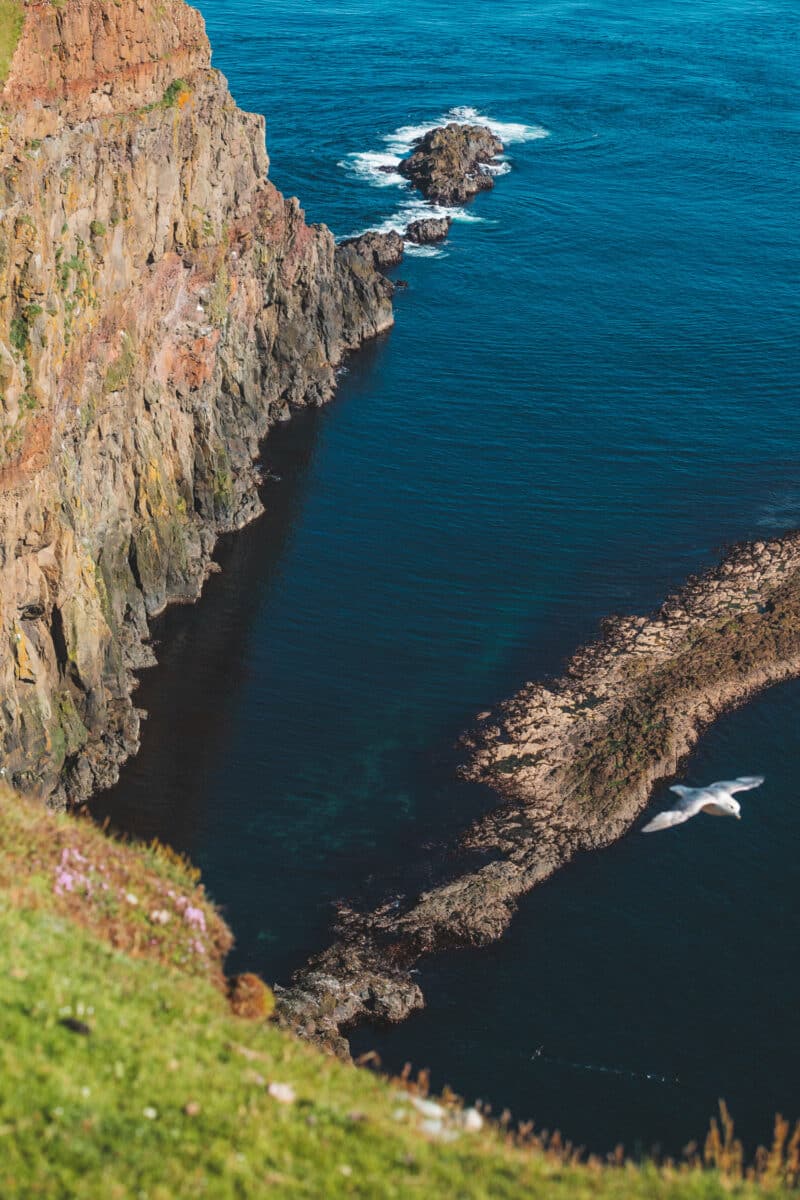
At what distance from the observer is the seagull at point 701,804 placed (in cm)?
5856

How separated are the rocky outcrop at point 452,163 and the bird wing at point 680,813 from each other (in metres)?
88.0

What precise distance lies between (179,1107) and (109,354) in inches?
1946

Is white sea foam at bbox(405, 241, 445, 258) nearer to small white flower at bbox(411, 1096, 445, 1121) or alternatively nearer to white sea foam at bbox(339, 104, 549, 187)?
white sea foam at bbox(339, 104, 549, 187)

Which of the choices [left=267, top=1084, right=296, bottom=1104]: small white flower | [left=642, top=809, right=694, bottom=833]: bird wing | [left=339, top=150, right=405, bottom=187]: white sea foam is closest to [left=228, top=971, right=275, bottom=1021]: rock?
[left=267, top=1084, right=296, bottom=1104]: small white flower

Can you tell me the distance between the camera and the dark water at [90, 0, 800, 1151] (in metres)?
49.7

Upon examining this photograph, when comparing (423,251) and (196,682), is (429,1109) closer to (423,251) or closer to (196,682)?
(196,682)

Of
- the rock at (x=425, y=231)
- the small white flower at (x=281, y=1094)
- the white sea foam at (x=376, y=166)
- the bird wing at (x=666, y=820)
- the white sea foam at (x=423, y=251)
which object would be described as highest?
the white sea foam at (x=376, y=166)

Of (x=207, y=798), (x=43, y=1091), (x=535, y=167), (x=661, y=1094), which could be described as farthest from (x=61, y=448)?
(x=535, y=167)

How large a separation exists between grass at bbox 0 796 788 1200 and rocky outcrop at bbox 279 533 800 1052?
77.3 feet

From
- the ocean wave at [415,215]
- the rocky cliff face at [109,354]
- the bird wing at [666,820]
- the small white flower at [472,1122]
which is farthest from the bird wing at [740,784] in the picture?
the ocean wave at [415,215]

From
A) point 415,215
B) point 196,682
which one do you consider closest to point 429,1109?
point 196,682

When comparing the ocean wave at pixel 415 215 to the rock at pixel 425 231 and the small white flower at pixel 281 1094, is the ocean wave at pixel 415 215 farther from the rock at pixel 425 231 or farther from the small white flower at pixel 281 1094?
the small white flower at pixel 281 1094

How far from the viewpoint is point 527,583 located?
7612cm

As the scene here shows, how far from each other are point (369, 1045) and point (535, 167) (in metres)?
114
